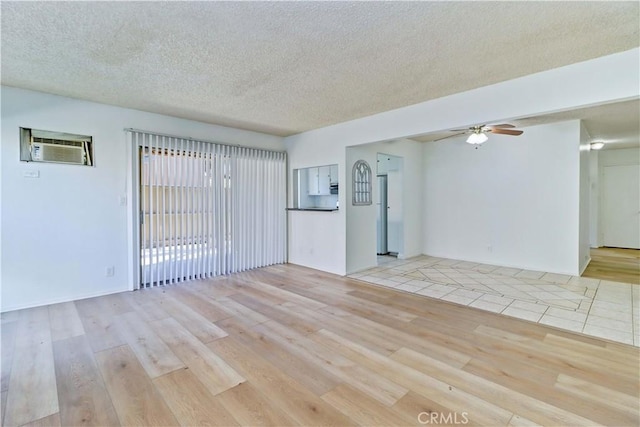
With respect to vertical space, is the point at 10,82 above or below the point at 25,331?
above

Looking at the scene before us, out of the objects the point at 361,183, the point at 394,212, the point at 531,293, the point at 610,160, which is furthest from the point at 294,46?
the point at 610,160

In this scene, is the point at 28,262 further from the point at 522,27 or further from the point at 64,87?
the point at 522,27

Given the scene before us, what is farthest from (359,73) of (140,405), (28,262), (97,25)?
(28,262)

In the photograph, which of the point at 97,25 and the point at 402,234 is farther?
the point at 402,234

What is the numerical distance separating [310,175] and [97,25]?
4.78 metres

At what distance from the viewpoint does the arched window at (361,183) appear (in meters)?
5.10

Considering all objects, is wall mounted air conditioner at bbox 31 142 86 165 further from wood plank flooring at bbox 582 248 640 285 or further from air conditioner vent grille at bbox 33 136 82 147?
wood plank flooring at bbox 582 248 640 285

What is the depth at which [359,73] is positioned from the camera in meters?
2.98

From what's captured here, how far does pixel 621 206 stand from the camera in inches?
289

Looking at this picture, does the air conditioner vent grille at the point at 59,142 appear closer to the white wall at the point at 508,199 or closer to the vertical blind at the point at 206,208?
the vertical blind at the point at 206,208

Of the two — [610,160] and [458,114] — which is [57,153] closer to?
[458,114]

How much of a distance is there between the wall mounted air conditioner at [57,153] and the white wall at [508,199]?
6.39 metres
